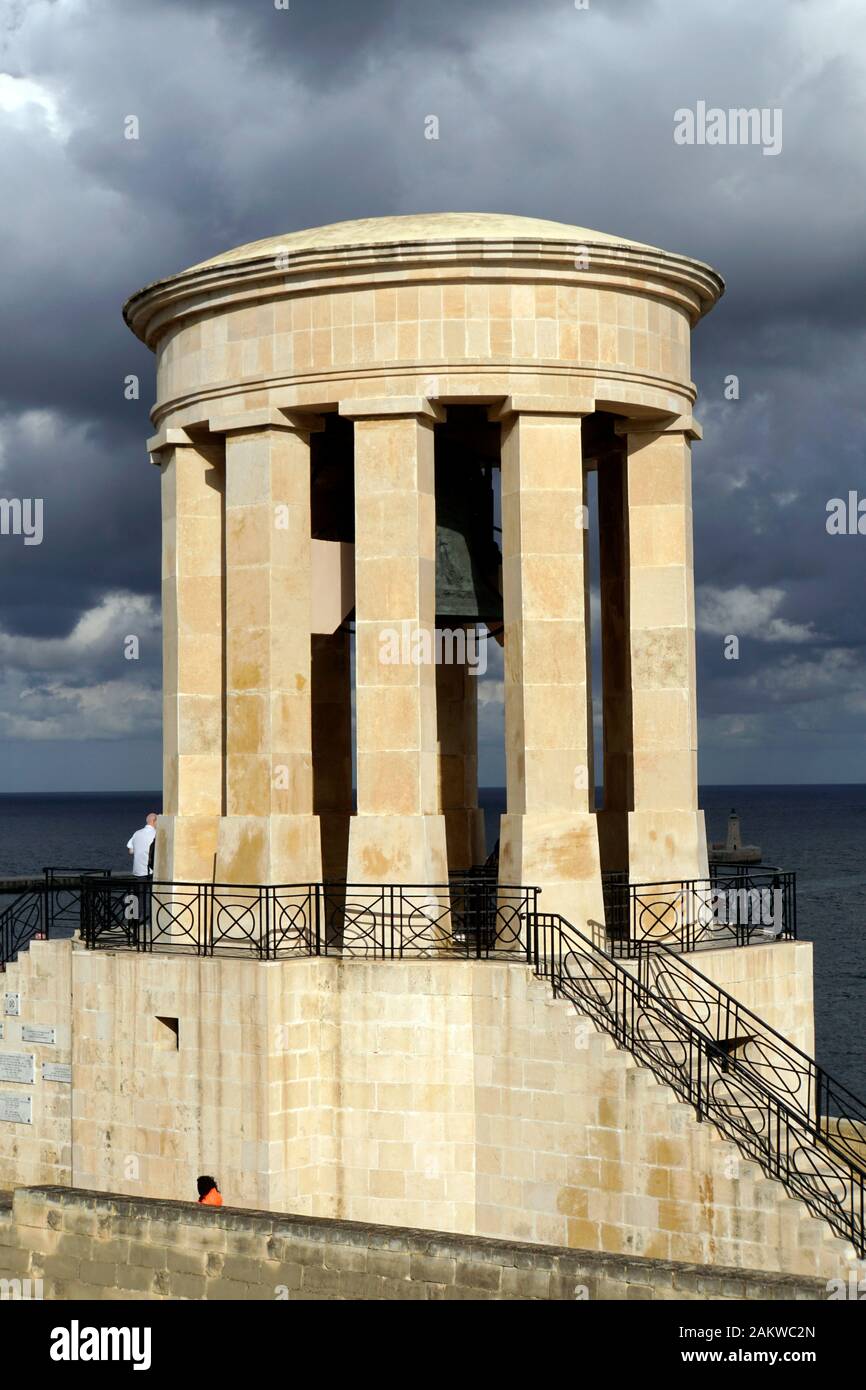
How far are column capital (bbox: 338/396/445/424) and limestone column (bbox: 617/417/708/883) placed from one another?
329 centimetres

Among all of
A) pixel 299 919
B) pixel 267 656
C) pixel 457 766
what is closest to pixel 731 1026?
pixel 299 919

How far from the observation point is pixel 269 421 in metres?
22.8

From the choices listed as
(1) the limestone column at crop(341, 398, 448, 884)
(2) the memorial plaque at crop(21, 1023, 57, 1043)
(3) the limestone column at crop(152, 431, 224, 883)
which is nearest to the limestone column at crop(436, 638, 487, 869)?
(3) the limestone column at crop(152, 431, 224, 883)

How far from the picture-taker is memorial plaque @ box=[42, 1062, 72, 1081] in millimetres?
22719

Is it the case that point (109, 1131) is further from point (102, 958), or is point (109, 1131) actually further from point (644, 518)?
point (644, 518)

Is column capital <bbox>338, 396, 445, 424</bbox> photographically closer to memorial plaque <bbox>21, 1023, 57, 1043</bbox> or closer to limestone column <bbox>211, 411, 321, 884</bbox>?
limestone column <bbox>211, 411, 321, 884</bbox>

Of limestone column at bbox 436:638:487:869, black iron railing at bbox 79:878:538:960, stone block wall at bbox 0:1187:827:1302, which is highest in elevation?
limestone column at bbox 436:638:487:869

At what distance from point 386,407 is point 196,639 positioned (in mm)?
4418

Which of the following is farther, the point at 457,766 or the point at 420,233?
the point at 457,766

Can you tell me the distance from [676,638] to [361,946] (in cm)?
610

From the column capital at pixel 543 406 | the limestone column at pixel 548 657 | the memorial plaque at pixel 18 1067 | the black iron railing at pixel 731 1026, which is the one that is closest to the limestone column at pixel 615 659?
the column capital at pixel 543 406

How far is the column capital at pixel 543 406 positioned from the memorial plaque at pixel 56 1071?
976cm

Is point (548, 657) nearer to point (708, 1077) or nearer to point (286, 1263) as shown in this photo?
point (708, 1077)
